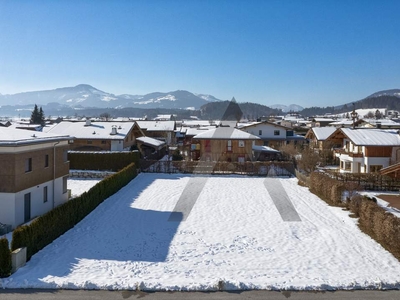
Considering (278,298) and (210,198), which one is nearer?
Answer: (278,298)

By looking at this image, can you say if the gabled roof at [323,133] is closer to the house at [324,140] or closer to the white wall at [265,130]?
the house at [324,140]

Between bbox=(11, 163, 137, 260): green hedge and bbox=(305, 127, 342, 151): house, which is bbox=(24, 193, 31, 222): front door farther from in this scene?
bbox=(305, 127, 342, 151): house

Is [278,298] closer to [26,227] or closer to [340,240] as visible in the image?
[340,240]

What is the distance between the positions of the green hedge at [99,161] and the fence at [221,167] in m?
1.93

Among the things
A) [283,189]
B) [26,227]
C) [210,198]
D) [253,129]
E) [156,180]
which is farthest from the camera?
[253,129]

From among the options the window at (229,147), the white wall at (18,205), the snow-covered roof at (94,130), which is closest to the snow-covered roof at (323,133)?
the window at (229,147)

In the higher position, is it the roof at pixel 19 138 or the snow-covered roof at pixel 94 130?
the snow-covered roof at pixel 94 130

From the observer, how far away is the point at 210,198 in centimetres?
2419

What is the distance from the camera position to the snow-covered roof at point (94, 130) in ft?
126

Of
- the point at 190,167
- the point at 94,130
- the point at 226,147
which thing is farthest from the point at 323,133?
the point at 94,130

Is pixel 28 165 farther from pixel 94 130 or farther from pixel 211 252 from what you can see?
pixel 94 130

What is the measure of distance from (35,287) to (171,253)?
16.9 feet

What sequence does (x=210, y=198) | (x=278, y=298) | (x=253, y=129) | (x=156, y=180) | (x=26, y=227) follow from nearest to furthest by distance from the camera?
(x=278, y=298) → (x=26, y=227) → (x=210, y=198) → (x=156, y=180) → (x=253, y=129)

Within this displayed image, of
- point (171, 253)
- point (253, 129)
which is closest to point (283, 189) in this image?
point (171, 253)
